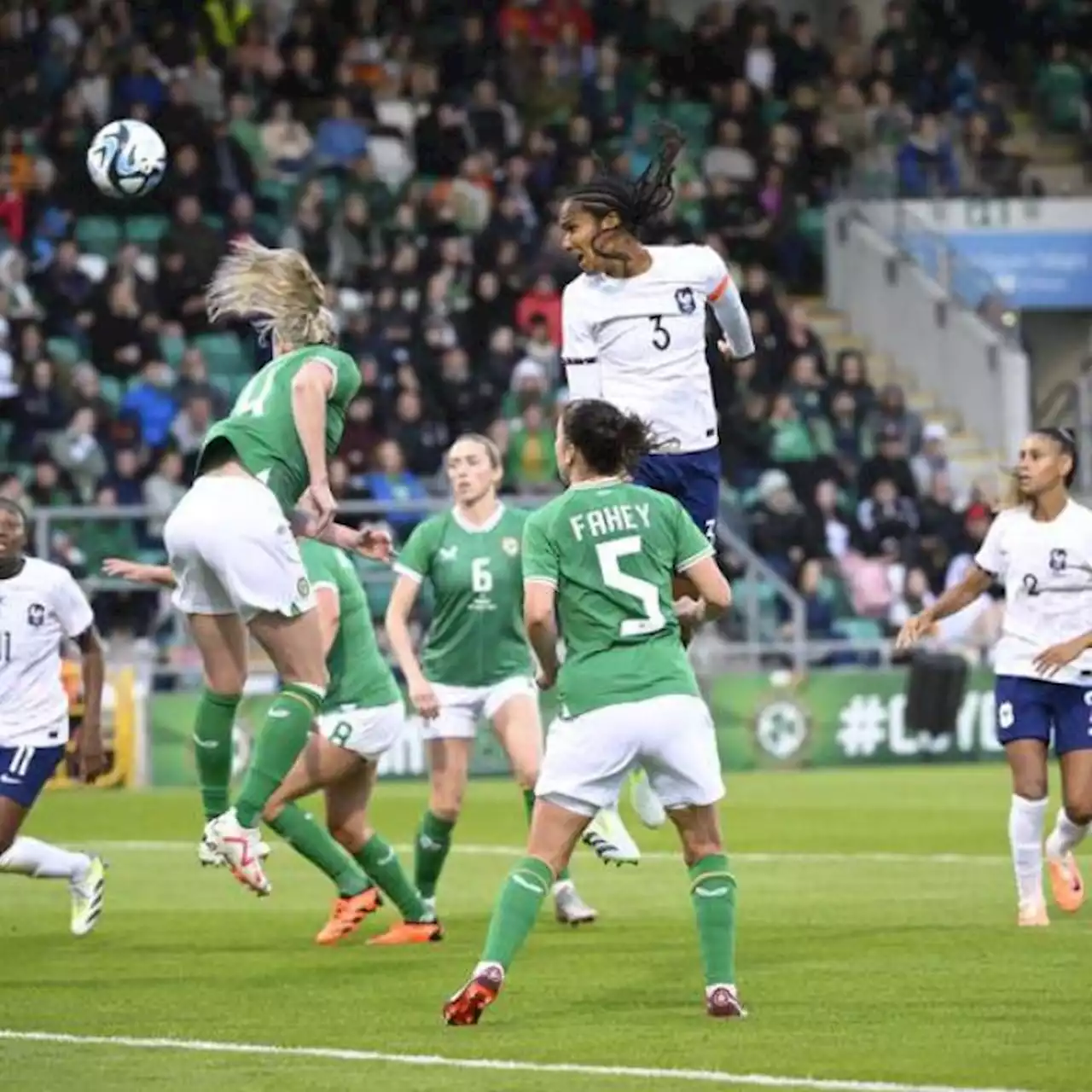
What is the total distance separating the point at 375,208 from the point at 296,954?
18854mm

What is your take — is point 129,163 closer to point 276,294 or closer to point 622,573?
point 276,294

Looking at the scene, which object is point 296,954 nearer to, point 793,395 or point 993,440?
point 793,395

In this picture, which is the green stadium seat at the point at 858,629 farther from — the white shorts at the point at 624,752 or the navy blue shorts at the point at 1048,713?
the white shorts at the point at 624,752

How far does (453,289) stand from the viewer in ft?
99.0

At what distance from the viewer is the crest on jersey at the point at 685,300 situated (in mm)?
12352

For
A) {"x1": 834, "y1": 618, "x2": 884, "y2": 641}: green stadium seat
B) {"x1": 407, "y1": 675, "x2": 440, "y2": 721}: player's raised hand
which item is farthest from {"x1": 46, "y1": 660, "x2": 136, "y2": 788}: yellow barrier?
{"x1": 407, "y1": 675, "x2": 440, "y2": 721}: player's raised hand

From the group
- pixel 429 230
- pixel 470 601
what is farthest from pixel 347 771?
pixel 429 230

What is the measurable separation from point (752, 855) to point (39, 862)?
607 centimetres

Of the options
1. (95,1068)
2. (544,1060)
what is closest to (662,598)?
(544,1060)

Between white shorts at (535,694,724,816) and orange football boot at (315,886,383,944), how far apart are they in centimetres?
357

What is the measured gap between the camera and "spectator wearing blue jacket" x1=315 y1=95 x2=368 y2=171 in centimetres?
3150

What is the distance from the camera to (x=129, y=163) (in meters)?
13.5

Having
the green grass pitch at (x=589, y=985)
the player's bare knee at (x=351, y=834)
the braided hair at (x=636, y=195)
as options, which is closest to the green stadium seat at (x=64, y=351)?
the green grass pitch at (x=589, y=985)

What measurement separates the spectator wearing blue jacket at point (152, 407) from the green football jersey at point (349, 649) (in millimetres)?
Result: 13381
